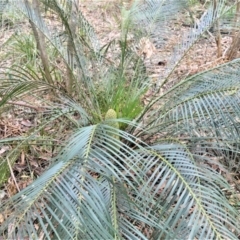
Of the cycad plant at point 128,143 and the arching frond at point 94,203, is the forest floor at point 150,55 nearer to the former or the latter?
the cycad plant at point 128,143

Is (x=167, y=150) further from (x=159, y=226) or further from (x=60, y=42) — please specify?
(x=60, y=42)

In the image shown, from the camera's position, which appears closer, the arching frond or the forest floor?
the arching frond

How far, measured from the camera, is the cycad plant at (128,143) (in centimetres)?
143

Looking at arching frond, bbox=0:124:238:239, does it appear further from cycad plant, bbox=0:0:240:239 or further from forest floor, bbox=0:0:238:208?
forest floor, bbox=0:0:238:208

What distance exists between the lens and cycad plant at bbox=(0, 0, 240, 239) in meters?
1.43

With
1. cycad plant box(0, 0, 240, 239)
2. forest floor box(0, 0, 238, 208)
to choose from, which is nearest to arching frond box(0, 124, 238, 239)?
cycad plant box(0, 0, 240, 239)

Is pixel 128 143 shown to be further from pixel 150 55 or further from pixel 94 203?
pixel 150 55

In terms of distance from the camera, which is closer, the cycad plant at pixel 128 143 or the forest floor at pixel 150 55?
the cycad plant at pixel 128 143

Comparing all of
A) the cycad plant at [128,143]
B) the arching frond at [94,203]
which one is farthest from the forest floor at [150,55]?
the arching frond at [94,203]

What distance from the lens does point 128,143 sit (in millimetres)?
2430

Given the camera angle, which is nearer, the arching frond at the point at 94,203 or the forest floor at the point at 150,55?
the arching frond at the point at 94,203

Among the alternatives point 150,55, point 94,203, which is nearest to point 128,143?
point 94,203

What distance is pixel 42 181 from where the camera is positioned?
4.80ft

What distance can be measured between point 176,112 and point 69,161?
30.8 inches
